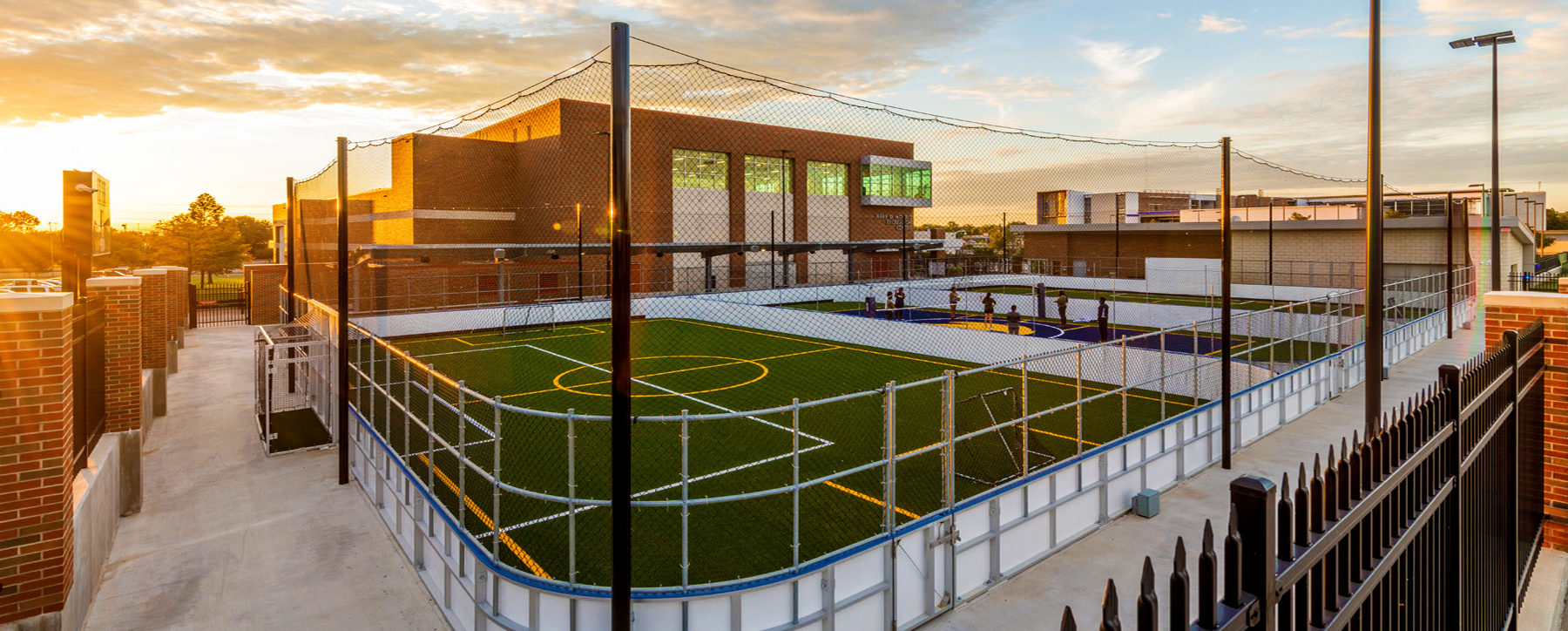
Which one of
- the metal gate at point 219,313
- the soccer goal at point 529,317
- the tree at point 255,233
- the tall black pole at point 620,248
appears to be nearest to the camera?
→ the tall black pole at point 620,248

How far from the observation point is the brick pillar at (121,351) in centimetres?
1088

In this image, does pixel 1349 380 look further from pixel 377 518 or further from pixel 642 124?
pixel 642 124

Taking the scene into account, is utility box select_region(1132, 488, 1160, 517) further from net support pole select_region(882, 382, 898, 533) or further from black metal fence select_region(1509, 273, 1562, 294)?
black metal fence select_region(1509, 273, 1562, 294)

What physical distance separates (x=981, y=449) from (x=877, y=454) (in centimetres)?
169

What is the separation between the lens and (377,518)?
1040 centimetres

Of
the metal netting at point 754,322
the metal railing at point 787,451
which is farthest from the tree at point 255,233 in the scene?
the metal railing at point 787,451

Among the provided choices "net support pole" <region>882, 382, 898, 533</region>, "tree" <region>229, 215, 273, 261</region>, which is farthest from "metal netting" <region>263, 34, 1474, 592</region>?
"tree" <region>229, 215, 273, 261</region>

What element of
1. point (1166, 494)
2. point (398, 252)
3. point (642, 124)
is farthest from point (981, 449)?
point (398, 252)

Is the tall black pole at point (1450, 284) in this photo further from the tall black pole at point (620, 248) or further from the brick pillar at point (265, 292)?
the brick pillar at point (265, 292)

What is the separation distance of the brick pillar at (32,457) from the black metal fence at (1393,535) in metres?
7.49

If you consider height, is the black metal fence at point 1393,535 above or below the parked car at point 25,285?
below

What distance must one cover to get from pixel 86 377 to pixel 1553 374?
14077 millimetres

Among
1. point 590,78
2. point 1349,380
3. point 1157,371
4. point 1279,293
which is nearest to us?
point 590,78

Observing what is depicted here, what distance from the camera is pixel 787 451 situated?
1364 centimetres
